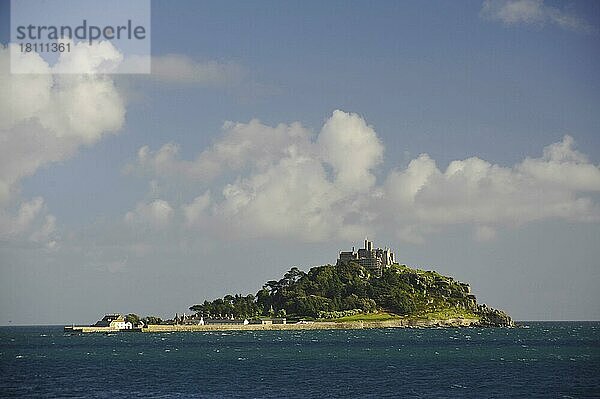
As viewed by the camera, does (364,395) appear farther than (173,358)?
No

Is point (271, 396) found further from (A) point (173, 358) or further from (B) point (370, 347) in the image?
(B) point (370, 347)

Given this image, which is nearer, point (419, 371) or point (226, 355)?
point (419, 371)

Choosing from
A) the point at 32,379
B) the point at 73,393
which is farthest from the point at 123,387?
the point at 32,379

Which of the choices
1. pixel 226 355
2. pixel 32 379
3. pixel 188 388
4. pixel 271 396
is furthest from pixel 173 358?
pixel 271 396

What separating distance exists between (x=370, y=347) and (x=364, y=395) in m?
78.0

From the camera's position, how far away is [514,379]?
9050 cm

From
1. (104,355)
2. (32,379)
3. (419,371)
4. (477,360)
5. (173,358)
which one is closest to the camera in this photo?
(32,379)

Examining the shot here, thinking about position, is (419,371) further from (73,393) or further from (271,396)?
(73,393)

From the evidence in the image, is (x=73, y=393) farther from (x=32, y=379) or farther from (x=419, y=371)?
(x=419, y=371)

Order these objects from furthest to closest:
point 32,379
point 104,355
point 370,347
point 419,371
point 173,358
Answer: point 370,347
point 104,355
point 173,358
point 419,371
point 32,379

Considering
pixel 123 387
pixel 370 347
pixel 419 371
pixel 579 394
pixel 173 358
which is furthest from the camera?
pixel 370 347

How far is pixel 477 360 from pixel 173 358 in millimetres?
41514

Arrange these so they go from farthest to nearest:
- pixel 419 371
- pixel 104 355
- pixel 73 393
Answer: pixel 104 355 → pixel 419 371 → pixel 73 393

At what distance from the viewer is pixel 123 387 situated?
85.7 m
